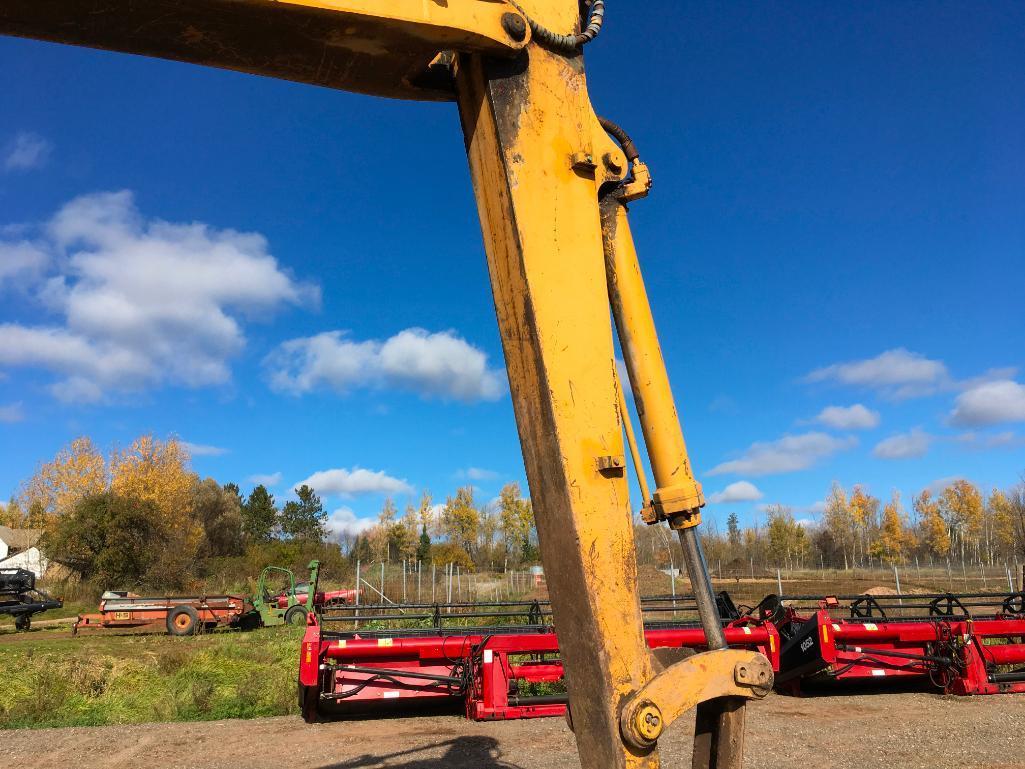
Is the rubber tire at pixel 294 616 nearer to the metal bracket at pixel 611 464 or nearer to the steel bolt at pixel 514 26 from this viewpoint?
the metal bracket at pixel 611 464

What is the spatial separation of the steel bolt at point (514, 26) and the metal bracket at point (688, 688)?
211 centimetres

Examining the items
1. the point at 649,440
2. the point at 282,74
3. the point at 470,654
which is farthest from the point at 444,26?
the point at 470,654

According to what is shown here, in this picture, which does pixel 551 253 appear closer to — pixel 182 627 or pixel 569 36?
pixel 569 36

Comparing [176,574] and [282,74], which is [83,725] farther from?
[176,574]

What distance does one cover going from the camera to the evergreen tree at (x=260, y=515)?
60531mm

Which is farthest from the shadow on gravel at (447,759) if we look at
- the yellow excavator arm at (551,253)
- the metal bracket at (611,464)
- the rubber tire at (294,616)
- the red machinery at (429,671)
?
the rubber tire at (294,616)

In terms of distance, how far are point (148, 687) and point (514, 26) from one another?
1036 cm

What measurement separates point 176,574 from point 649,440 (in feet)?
114

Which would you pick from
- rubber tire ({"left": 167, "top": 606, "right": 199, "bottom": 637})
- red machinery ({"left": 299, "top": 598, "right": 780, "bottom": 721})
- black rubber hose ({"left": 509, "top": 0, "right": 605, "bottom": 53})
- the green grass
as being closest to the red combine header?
red machinery ({"left": 299, "top": 598, "right": 780, "bottom": 721})

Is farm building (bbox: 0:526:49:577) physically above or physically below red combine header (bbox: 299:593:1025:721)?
above

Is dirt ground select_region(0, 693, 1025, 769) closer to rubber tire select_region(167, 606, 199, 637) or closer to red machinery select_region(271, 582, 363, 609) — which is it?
rubber tire select_region(167, 606, 199, 637)

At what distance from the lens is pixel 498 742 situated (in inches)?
265

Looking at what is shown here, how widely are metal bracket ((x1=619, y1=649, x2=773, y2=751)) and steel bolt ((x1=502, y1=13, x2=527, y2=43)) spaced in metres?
2.11

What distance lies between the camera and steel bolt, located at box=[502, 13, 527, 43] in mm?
2367
